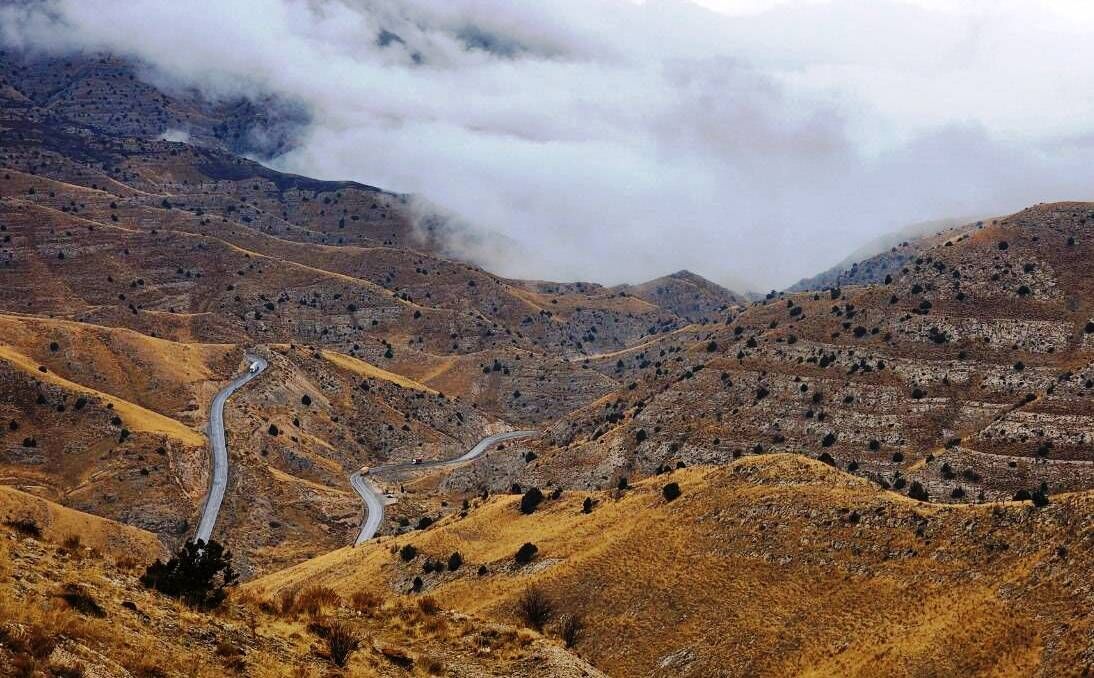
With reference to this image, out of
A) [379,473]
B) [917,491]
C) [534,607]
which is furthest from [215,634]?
[379,473]

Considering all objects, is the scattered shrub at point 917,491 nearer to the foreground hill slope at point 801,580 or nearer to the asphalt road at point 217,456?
the foreground hill slope at point 801,580

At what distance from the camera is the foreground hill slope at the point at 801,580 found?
42.1 meters

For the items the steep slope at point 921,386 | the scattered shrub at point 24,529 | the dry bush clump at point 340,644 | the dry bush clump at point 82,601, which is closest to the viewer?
the dry bush clump at point 82,601

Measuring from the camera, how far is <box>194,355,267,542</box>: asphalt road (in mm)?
107375

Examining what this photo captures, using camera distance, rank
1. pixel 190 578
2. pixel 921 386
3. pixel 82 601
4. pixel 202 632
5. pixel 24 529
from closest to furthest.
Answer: pixel 82 601, pixel 202 632, pixel 190 578, pixel 24 529, pixel 921 386

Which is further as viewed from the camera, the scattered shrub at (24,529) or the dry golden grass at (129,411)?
the dry golden grass at (129,411)

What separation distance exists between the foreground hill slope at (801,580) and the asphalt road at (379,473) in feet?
147

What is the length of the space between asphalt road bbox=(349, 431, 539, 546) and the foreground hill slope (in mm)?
44793

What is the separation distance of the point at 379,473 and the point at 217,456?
32.7 meters

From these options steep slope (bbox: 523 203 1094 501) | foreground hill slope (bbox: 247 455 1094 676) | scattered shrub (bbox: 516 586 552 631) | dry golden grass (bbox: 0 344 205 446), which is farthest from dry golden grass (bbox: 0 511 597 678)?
dry golden grass (bbox: 0 344 205 446)

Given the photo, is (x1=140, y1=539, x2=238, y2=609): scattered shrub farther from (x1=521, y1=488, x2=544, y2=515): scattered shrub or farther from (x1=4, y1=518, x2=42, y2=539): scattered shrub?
(x1=521, y1=488, x2=544, y2=515): scattered shrub

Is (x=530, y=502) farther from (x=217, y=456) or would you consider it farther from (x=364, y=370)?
(x=364, y=370)

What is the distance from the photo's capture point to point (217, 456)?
409ft

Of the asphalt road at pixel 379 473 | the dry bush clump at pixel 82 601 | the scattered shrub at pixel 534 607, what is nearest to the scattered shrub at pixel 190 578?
the dry bush clump at pixel 82 601
